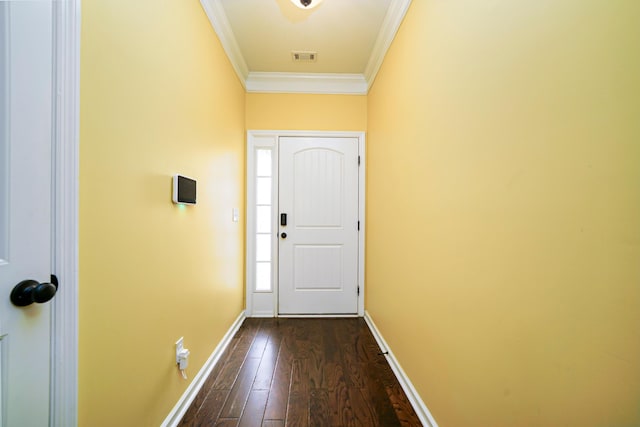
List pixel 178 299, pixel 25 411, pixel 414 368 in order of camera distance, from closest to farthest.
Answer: pixel 25 411 → pixel 178 299 → pixel 414 368

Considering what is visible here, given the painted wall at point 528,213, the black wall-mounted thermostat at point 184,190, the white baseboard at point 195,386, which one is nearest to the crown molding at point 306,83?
the painted wall at point 528,213

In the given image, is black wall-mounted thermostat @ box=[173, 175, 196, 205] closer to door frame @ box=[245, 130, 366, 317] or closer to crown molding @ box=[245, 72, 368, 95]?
door frame @ box=[245, 130, 366, 317]

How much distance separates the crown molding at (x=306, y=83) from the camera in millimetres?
3000

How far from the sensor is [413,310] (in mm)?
1703

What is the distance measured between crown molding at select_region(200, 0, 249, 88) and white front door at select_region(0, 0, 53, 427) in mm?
1387

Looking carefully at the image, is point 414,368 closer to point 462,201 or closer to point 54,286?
point 462,201

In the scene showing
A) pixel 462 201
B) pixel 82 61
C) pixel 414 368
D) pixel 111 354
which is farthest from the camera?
pixel 414 368

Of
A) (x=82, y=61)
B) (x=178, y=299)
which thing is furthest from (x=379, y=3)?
(x=178, y=299)

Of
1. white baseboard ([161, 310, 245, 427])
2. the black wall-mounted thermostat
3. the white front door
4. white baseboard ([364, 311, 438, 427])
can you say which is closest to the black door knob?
the white front door

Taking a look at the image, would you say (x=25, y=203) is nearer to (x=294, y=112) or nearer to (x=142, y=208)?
(x=142, y=208)

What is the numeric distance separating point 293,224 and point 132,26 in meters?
2.20

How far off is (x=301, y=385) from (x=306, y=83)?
2813mm

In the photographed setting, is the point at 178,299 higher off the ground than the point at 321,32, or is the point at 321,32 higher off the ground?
the point at 321,32

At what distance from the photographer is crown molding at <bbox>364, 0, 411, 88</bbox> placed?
6.25 ft
